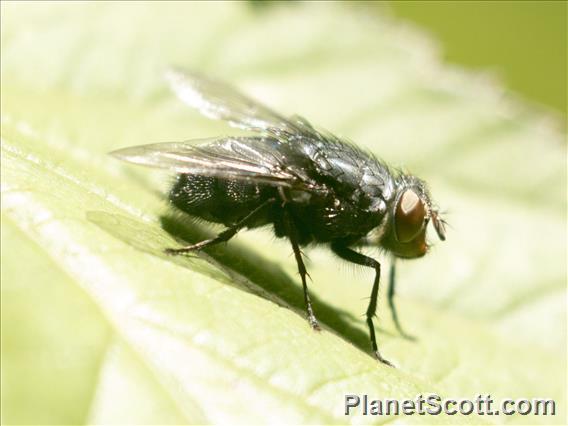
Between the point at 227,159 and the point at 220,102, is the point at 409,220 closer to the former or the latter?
the point at 227,159

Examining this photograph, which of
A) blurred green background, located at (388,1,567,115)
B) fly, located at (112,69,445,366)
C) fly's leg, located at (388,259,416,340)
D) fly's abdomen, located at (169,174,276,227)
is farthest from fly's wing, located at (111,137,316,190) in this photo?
blurred green background, located at (388,1,567,115)

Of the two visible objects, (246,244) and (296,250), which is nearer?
(296,250)

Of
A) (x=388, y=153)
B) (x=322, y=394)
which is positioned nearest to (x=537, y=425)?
(x=322, y=394)

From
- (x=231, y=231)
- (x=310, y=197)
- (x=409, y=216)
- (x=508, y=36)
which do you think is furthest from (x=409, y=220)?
(x=508, y=36)

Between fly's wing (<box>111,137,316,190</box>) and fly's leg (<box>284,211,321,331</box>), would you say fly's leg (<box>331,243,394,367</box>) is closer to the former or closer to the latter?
fly's leg (<box>284,211,321,331</box>)

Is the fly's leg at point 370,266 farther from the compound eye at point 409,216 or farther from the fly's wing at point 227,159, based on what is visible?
the fly's wing at point 227,159
